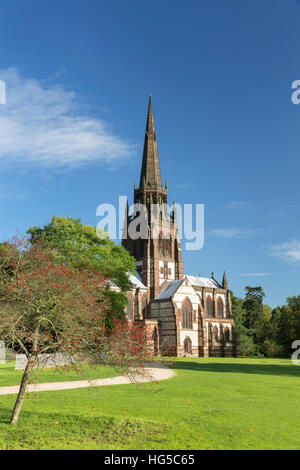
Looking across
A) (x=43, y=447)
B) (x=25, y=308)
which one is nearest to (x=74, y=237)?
(x=25, y=308)

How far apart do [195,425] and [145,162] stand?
236ft

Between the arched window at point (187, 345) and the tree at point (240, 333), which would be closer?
the arched window at point (187, 345)

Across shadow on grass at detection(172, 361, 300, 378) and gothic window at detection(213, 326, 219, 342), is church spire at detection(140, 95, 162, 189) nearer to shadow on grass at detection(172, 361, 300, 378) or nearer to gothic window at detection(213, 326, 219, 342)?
gothic window at detection(213, 326, 219, 342)

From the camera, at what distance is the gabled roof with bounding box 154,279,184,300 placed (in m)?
65.1

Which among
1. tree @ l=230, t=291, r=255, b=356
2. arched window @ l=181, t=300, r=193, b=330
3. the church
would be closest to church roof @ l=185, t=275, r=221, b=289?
the church

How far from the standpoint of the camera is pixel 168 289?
6762 cm

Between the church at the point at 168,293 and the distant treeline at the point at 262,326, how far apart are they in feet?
15.7

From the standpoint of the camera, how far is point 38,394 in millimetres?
16828

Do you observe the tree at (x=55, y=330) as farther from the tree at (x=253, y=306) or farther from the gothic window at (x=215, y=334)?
the tree at (x=253, y=306)

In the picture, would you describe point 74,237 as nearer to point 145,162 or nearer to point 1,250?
Result: point 1,250

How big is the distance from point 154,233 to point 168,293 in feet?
39.1

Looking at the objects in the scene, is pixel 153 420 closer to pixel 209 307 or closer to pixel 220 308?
pixel 209 307

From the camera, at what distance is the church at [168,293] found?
207ft

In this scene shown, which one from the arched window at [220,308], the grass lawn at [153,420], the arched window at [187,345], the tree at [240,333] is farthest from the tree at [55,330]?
the tree at [240,333]
